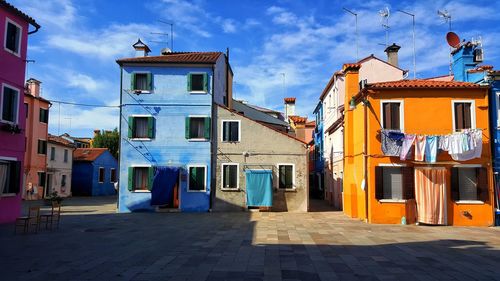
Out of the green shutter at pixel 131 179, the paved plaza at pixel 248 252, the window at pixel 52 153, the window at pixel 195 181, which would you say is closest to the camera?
the paved plaza at pixel 248 252

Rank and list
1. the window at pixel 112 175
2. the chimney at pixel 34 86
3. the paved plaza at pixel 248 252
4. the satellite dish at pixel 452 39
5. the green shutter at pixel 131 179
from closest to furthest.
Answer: the paved plaza at pixel 248 252 < the satellite dish at pixel 452 39 < the green shutter at pixel 131 179 < the chimney at pixel 34 86 < the window at pixel 112 175

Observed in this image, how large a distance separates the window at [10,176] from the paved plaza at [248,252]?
2506 mm

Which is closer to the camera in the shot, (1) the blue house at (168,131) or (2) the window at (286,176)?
(1) the blue house at (168,131)

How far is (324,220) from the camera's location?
65.8 ft

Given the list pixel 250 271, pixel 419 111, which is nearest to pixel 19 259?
pixel 250 271

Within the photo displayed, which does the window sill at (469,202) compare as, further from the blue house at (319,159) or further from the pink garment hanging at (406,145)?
the blue house at (319,159)

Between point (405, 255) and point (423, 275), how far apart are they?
7.94ft

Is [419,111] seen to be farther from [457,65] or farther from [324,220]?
[324,220]

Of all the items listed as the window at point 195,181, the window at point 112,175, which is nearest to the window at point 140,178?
the window at point 195,181

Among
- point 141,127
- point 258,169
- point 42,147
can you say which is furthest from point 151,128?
point 42,147

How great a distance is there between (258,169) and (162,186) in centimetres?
571

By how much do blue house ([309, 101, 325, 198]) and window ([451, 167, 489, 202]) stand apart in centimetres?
1594

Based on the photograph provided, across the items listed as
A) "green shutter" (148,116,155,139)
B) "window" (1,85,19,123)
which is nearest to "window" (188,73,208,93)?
"green shutter" (148,116,155,139)

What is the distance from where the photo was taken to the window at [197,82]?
81.8ft
